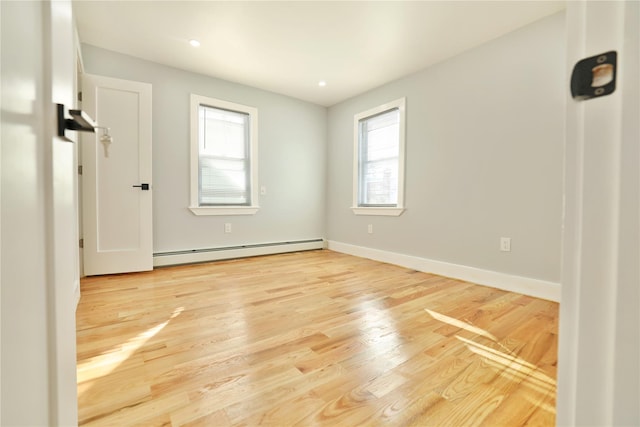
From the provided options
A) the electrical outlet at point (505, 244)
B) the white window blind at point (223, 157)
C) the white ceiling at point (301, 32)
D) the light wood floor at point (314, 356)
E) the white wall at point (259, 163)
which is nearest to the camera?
the light wood floor at point (314, 356)

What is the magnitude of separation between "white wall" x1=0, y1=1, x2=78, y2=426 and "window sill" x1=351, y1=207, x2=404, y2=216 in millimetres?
3072

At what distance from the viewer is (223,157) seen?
3.51 m

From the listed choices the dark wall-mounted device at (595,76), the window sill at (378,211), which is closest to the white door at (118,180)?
the window sill at (378,211)

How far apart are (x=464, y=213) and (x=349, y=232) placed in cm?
169

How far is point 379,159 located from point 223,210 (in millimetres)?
2140

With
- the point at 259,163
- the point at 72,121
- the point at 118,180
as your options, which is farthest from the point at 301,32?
the point at 72,121

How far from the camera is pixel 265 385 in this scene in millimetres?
1110

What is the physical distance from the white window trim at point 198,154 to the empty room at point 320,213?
0.03m

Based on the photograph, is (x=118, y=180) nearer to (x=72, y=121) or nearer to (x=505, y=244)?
(x=72, y=121)

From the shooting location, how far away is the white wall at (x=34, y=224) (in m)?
0.37

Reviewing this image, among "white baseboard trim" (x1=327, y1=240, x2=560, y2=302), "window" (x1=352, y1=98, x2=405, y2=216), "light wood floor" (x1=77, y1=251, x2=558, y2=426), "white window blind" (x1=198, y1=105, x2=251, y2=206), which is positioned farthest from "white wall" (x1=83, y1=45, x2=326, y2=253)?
"white baseboard trim" (x1=327, y1=240, x2=560, y2=302)

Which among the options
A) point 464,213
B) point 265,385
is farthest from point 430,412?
point 464,213

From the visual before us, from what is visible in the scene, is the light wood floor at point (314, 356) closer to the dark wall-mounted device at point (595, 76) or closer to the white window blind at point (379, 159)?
the dark wall-mounted device at point (595, 76)

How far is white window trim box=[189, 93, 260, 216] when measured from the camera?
322 cm
